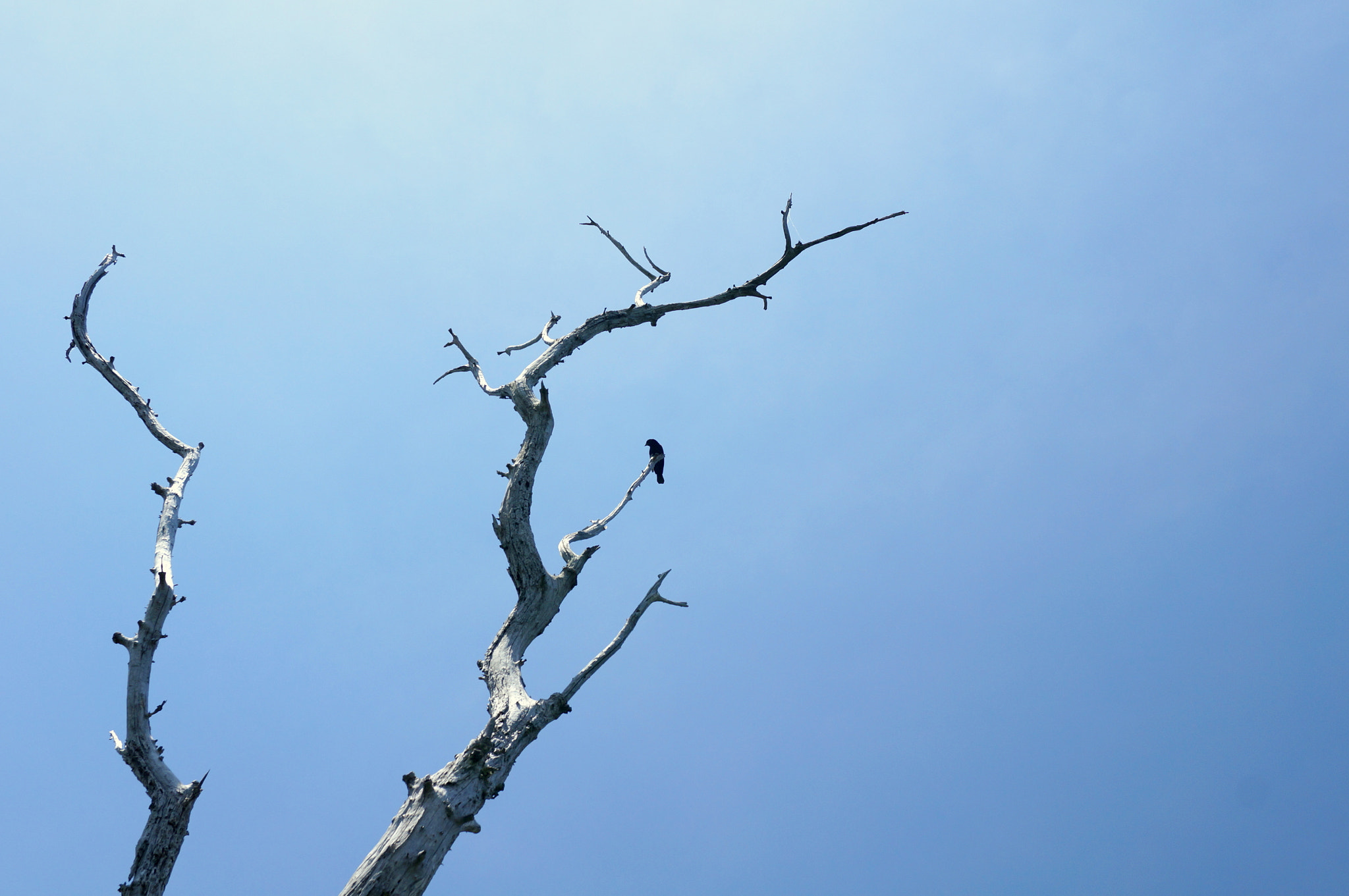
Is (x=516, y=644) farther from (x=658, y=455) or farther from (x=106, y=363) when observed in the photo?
(x=658, y=455)

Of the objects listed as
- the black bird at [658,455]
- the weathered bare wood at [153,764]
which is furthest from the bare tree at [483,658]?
the black bird at [658,455]

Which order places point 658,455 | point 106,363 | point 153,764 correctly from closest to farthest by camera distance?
point 153,764
point 106,363
point 658,455

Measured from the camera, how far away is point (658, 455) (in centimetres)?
1102

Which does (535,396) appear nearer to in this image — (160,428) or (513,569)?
(513,569)

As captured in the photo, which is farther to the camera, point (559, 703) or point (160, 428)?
point (160, 428)

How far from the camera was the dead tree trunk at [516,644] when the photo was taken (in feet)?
12.4

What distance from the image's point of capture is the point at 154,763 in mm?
3727

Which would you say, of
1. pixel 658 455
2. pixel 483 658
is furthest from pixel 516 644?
pixel 658 455

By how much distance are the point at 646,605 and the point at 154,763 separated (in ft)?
9.79

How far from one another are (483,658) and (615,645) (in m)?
0.96

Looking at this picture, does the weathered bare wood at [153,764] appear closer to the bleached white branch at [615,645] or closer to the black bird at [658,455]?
the bleached white branch at [615,645]

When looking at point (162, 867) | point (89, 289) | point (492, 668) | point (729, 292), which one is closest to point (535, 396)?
point (729, 292)

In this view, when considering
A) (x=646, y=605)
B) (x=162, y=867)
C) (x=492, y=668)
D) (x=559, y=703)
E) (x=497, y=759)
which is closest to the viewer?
(x=162, y=867)

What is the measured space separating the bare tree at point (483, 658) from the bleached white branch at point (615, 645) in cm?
1
